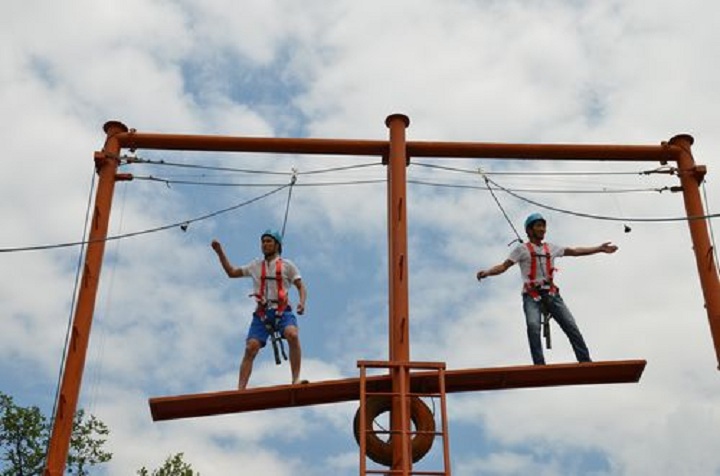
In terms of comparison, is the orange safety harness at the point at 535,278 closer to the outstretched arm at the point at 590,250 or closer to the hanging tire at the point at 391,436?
the outstretched arm at the point at 590,250

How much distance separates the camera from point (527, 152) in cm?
938

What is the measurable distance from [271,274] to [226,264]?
472 mm

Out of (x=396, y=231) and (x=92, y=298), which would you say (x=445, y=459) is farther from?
(x=92, y=298)

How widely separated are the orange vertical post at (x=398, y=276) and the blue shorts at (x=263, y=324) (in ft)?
3.30

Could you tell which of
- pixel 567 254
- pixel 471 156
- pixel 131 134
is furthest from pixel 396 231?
pixel 131 134

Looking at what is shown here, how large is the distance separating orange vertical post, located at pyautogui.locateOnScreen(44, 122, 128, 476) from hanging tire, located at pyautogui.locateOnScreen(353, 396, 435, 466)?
2.51 m

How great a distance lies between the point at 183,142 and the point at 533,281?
12.8 feet

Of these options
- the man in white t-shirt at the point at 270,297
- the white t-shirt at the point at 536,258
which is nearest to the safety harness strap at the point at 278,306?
the man in white t-shirt at the point at 270,297

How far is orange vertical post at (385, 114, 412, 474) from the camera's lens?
7.64 m

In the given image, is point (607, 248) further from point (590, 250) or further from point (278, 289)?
Result: point (278, 289)

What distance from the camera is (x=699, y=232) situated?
29.9ft

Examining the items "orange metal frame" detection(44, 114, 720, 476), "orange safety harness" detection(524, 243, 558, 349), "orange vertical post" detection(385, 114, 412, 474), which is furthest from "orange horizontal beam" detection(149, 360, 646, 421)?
"orange safety harness" detection(524, 243, 558, 349)

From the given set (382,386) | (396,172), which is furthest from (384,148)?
(382,386)

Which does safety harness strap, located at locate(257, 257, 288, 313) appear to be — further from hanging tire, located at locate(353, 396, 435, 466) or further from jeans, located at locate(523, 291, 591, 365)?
jeans, located at locate(523, 291, 591, 365)
